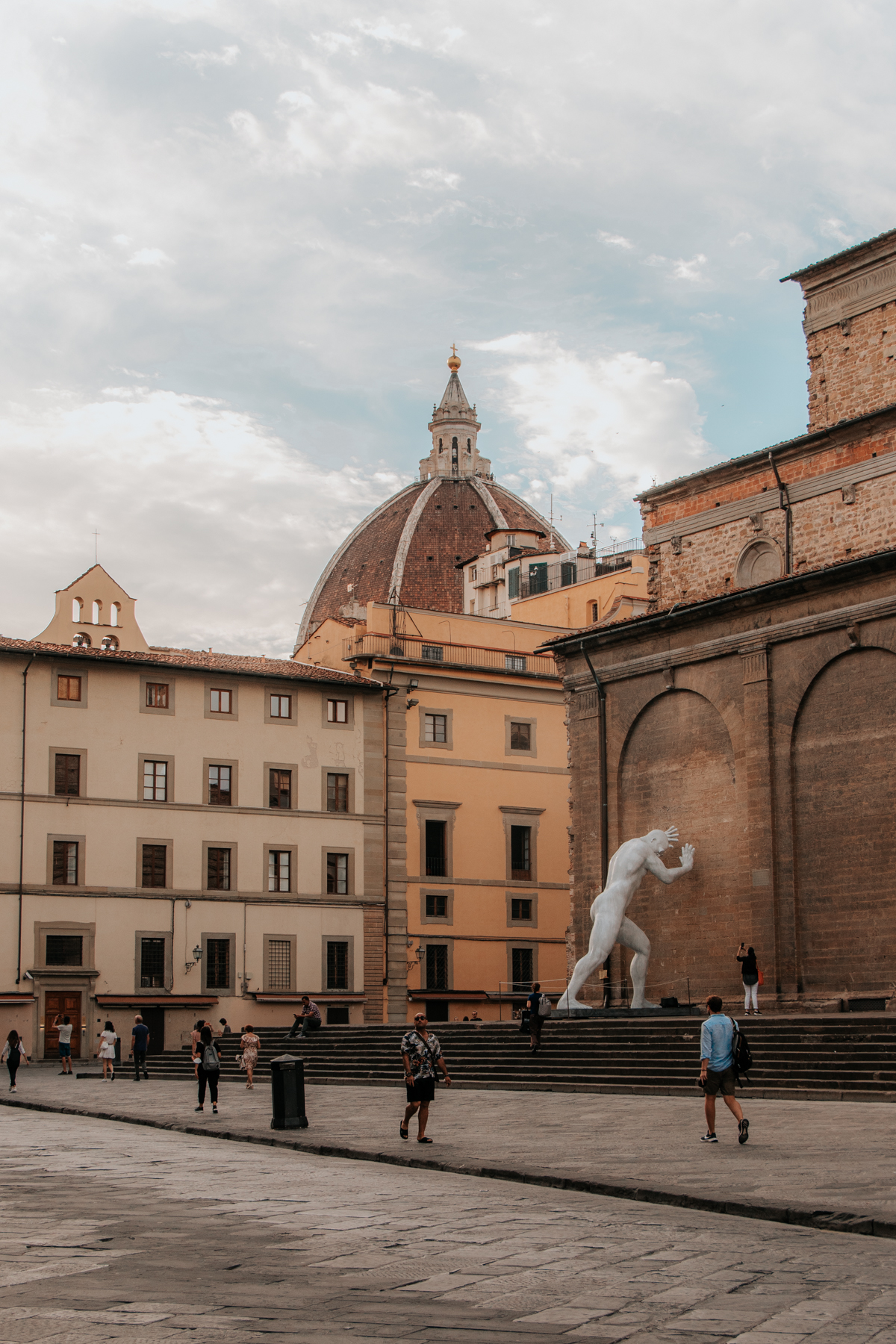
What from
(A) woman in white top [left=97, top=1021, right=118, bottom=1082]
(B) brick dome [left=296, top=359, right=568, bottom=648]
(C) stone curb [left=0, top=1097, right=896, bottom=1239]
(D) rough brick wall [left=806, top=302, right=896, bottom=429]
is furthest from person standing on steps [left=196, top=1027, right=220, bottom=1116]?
(B) brick dome [left=296, top=359, right=568, bottom=648]

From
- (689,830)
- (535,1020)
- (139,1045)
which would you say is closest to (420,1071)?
(535,1020)

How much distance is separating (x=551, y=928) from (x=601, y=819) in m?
14.4

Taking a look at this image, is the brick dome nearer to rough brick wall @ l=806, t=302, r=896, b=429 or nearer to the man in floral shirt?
rough brick wall @ l=806, t=302, r=896, b=429

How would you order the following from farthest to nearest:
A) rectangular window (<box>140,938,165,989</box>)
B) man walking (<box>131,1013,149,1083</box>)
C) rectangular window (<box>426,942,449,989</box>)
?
1. rectangular window (<box>426,942,449,989</box>)
2. rectangular window (<box>140,938,165,989</box>)
3. man walking (<box>131,1013,149,1083</box>)

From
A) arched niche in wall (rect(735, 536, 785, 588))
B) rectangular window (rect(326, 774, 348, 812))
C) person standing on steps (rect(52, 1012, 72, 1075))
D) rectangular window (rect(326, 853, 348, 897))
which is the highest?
arched niche in wall (rect(735, 536, 785, 588))

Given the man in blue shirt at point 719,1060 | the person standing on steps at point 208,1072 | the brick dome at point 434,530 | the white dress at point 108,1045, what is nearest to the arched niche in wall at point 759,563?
the white dress at point 108,1045

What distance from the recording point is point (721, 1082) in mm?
15586

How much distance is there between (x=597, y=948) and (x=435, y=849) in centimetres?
1679

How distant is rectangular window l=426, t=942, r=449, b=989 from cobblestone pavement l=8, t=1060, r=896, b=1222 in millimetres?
19911

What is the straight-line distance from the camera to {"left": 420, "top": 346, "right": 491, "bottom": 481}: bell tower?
116 m

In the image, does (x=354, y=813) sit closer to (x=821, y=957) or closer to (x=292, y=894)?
(x=292, y=894)

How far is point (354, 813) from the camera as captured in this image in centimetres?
4616

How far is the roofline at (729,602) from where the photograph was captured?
30047 mm

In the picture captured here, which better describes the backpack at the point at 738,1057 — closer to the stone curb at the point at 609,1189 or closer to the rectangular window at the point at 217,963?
the stone curb at the point at 609,1189
